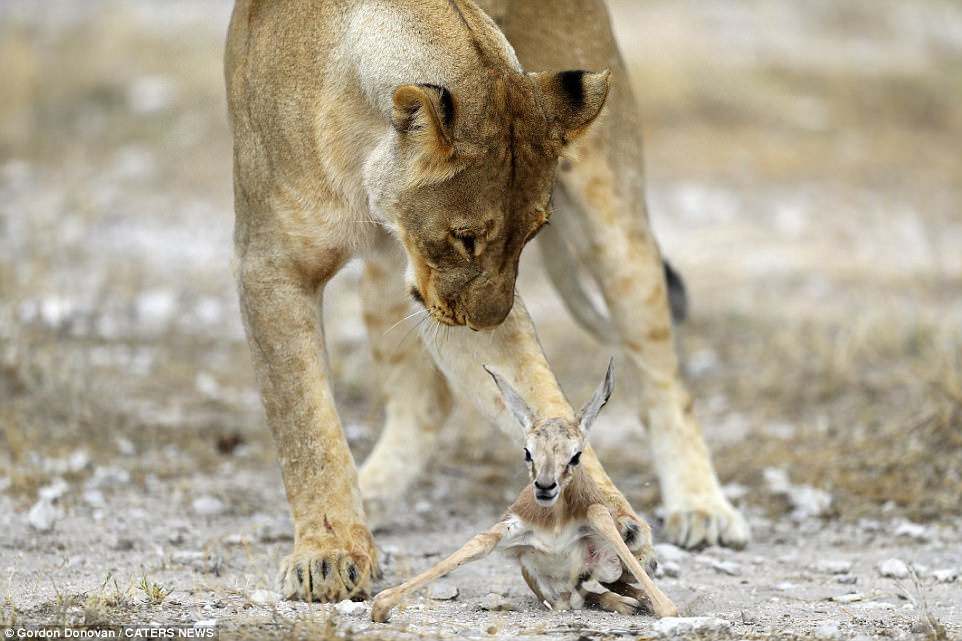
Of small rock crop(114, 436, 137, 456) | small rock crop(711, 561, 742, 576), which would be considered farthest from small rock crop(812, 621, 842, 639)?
small rock crop(114, 436, 137, 456)

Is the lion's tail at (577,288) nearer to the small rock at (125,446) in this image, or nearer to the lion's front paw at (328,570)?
the small rock at (125,446)

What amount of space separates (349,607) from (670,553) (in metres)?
1.52

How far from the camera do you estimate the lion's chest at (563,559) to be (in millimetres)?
3736

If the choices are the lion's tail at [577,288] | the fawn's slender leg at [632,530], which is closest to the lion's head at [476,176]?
the fawn's slender leg at [632,530]

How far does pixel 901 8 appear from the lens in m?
16.7

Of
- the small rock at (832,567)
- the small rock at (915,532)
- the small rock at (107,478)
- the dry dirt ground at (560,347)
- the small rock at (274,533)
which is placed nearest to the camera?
the dry dirt ground at (560,347)

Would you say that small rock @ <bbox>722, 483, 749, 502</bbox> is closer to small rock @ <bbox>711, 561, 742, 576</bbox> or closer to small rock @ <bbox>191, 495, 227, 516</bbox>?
small rock @ <bbox>711, 561, 742, 576</bbox>

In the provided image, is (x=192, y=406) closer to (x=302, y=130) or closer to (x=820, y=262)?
(x=302, y=130)

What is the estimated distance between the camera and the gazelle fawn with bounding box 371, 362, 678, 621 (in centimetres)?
361

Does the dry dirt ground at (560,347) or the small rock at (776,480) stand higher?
the dry dirt ground at (560,347)

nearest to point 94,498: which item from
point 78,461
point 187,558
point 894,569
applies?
point 78,461

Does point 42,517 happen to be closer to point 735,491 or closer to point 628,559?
point 628,559

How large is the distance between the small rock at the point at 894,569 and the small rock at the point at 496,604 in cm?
132

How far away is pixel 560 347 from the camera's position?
8289 mm
